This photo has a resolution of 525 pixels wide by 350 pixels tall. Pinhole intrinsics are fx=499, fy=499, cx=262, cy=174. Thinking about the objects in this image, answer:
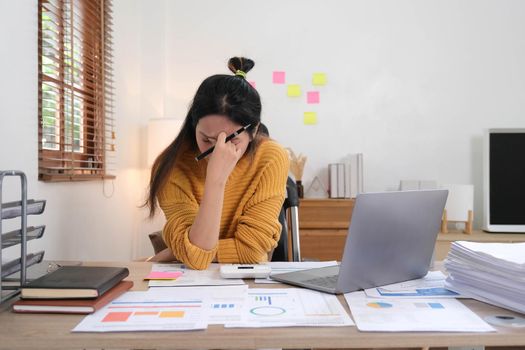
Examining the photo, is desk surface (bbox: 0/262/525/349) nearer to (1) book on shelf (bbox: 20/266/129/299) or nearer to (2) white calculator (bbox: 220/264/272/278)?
(1) book on shelf (bbox: 20/266/129/299)

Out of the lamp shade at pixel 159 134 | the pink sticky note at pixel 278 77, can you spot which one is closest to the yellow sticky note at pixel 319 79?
the pink sticky note at pixel 278 77

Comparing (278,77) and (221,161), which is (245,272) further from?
(278,77)

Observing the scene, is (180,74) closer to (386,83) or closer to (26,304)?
(386,83)

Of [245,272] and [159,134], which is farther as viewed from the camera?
[159,134]

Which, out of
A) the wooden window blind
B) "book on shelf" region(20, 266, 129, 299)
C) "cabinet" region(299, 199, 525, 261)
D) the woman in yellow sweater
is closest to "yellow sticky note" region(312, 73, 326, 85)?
"cabinet" region(299, 199, 525, 261)

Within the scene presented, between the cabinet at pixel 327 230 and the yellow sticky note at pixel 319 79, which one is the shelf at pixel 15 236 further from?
the yellow sticky note at pixel 319 79

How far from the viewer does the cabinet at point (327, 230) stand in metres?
3.03

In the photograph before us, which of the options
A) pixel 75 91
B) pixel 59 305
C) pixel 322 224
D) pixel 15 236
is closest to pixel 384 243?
pixel 59 305

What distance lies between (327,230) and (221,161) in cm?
178

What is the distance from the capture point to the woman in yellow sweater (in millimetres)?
1375

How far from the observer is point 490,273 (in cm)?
98

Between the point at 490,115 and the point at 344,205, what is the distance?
125 cm

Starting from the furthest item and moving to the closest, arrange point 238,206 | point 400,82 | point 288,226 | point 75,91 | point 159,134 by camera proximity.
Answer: point 400,82 → point 159,134 → point 75,91 → point 288,226 → point 238,206

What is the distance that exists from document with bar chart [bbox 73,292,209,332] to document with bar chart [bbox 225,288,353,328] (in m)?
0.08
